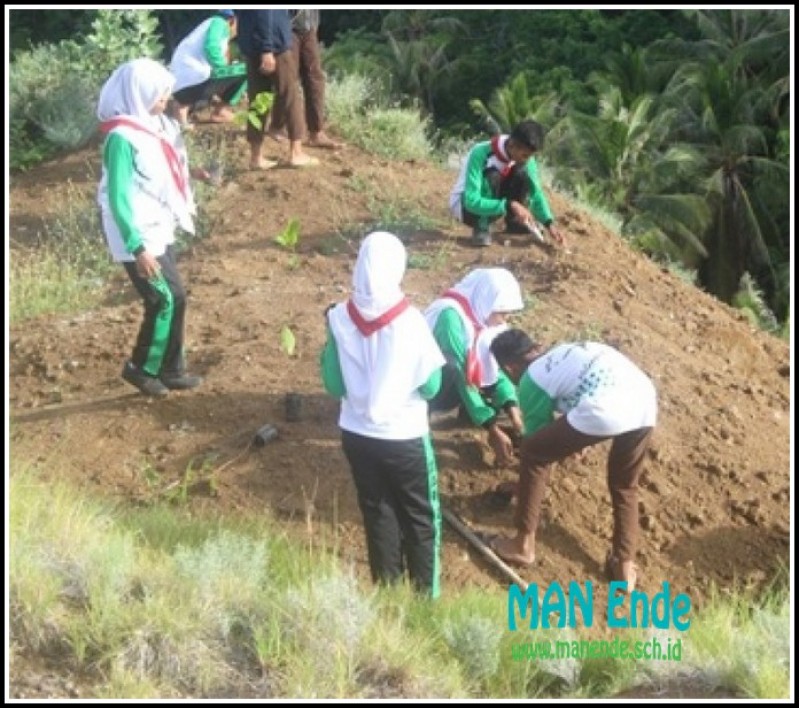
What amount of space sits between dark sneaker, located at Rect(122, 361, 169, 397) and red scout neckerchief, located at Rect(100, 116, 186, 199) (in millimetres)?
888

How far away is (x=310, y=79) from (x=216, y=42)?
28.6 inches

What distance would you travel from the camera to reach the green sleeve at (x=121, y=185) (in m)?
6.75

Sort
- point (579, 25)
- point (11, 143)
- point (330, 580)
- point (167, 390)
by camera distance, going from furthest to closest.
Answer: point (579, 25) → point (11, 143) → point (167, 390) → point (330, 580)

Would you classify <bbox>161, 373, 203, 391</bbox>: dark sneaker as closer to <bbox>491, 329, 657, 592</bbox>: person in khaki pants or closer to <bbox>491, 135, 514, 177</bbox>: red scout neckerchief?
<bbox>491, 329, 657, 592</bbox>: person in khaki pants

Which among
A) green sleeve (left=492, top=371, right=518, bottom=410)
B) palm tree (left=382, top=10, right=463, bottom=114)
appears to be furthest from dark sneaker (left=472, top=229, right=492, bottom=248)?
palm tree (left=382, top=10, right=463, bottom=114)

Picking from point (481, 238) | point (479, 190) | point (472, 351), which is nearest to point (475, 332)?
point (472, 351)

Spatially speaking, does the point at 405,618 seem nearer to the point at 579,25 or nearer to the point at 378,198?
the point at 378,198

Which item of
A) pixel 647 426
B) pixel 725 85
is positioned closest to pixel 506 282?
pixel 647 426

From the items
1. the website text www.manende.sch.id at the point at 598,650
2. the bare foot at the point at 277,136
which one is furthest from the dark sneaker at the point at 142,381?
the bare foot at the point at 277,136

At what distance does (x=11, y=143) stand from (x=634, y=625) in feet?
25.1

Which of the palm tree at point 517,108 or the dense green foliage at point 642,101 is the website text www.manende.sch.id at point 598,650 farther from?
the palm tree at point 517,108

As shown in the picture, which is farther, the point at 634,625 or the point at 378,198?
the point at 378,198

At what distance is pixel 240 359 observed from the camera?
796cm

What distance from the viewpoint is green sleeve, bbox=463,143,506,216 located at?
9.31 metres
